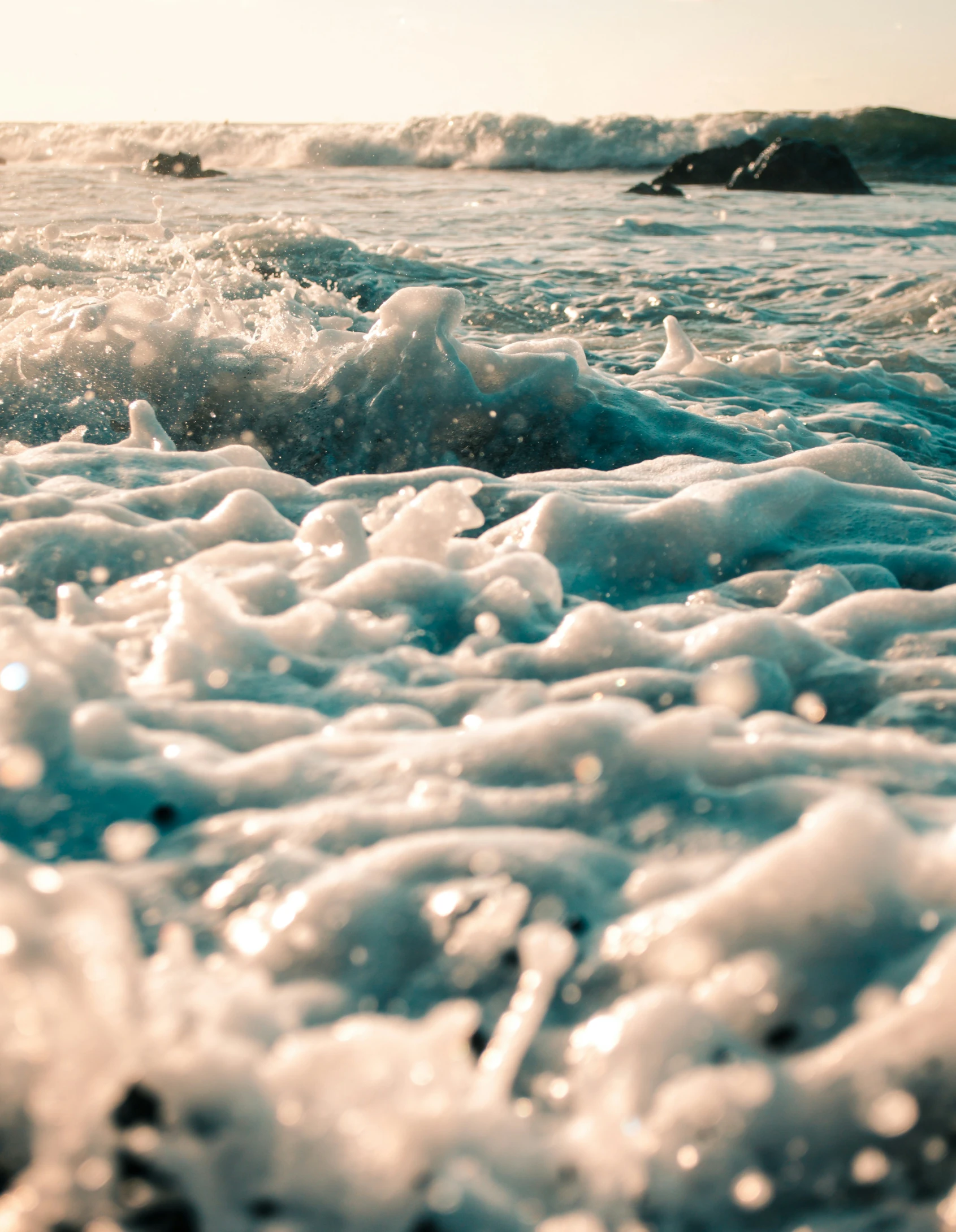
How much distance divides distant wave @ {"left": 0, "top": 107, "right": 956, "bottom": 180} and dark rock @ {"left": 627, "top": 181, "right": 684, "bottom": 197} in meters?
9.46

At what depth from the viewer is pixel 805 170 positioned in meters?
19.4

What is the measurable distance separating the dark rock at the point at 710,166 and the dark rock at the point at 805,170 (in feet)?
7.47

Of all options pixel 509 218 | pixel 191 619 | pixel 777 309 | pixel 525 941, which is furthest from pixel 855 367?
pixel 509 218

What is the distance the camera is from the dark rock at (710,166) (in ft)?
72.9

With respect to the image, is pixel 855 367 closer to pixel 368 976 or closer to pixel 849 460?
pixel 849 460

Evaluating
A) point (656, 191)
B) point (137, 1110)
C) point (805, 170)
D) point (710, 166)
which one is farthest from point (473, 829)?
point (710, 166)

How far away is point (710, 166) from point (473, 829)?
79.4 feet

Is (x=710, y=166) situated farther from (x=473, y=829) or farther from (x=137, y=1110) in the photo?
(x=137, y=1110)

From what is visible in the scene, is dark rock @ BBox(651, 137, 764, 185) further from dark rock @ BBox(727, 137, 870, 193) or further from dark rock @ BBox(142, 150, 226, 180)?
dark rock @ BBox(142, 150, 226, 180)

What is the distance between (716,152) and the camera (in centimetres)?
2281

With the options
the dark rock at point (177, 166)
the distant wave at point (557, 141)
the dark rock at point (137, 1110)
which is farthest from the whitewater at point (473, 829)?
the distant wave at point (557, 141)

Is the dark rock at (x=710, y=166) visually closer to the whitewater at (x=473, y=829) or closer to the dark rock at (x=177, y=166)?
the dark rock at (x=177, y=166)


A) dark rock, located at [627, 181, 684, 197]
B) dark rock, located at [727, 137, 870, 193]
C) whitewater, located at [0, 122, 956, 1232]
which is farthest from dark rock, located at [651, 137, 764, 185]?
whitewater, located at [0, 122, 956, 1232]

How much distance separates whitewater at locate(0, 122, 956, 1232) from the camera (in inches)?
44.3
